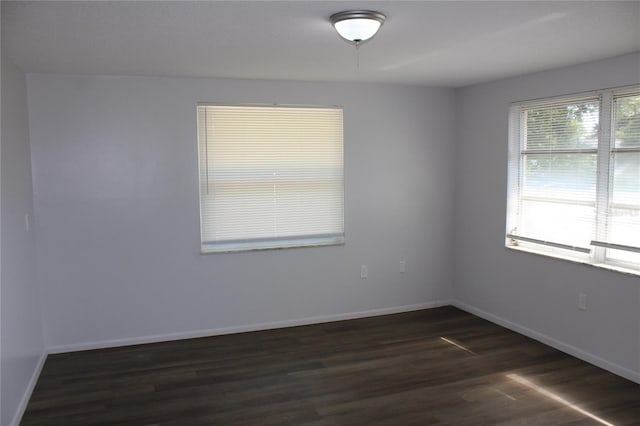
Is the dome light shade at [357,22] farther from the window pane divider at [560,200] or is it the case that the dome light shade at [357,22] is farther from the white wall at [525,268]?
the window pane divider at [560,200]

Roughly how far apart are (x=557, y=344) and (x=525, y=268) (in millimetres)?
676

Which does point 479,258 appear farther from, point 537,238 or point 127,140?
point 127,140

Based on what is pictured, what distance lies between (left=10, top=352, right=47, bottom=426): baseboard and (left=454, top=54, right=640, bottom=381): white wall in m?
3.89

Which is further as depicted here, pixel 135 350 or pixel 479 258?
pixel 479 258

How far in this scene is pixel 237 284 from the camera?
461 cm

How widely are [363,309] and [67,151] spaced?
3039mm

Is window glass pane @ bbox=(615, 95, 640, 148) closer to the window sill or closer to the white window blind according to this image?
the white window blind

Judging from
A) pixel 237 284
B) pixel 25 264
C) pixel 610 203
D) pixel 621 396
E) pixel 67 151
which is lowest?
pixel 621 396

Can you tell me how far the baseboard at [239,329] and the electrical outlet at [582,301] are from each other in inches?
64.9

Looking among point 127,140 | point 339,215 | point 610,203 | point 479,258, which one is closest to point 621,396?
point 610,203

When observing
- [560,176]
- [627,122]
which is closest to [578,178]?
[560,176]

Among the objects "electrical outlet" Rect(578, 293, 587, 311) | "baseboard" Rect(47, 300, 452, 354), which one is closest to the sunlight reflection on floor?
"electrical outlet" Rect(578, 293, 587, 311)

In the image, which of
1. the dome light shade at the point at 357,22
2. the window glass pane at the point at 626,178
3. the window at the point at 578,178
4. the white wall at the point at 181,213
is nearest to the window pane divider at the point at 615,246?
the window at the point at 578,178

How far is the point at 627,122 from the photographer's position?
3545 mm
